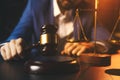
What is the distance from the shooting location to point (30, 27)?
5.66 ft

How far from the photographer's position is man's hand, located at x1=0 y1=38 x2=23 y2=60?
1042mm

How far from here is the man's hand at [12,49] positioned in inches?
41.0

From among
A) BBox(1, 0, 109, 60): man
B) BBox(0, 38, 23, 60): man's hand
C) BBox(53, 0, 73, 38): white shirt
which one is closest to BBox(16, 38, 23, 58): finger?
BBox(0, 38, 23, 60): man's hand

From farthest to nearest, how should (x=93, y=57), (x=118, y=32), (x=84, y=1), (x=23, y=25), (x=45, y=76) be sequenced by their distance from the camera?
(x=118, y=32), (x=84, y=1), (x=23, y=25), (x=93, y=57), (x=45, y=76)

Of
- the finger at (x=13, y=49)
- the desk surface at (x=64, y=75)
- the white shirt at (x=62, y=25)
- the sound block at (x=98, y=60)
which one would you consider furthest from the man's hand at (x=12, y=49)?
the white shirt at (x=62, y=25)

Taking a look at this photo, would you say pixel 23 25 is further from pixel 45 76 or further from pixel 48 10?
pixel 45 76

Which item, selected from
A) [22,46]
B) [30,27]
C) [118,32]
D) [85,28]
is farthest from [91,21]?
[22,46]

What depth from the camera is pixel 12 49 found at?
1060 mm

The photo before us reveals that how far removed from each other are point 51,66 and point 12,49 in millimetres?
287

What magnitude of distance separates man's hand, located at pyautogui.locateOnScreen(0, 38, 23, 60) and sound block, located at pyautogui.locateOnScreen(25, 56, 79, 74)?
7.9 inches

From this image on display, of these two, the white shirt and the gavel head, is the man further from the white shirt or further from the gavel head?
the gavel head

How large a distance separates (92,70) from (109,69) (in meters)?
0.05

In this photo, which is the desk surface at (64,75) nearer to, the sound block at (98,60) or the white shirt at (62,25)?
the sound block at (98,60)

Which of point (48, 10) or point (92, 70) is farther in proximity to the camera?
point (48, 10)
